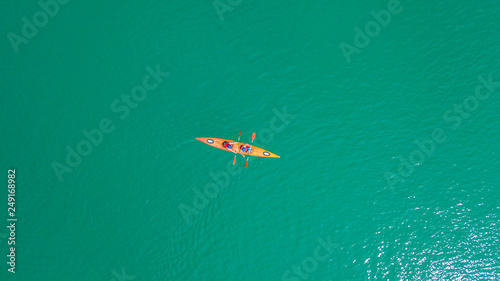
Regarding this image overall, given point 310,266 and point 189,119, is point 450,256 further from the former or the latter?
point 189,119

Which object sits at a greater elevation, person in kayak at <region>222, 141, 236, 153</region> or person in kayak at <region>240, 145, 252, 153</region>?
person in kayak at <region>222, 141, 236, 153</region>

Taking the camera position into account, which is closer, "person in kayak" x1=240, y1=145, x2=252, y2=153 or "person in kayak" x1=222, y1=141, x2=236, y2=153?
"person in kayak" x1=240, y1=145, x2=252, y2=153

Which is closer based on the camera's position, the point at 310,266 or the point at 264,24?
the point at 310,266

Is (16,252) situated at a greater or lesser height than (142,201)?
greater

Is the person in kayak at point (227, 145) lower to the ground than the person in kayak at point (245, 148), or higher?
higher

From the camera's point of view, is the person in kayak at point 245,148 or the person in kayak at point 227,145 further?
the person in kayak at point 227,145

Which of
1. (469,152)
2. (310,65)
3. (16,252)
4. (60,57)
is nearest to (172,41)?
(60,57)

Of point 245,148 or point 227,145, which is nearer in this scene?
point 245,148

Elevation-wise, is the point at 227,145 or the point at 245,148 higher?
the point at 227,145
